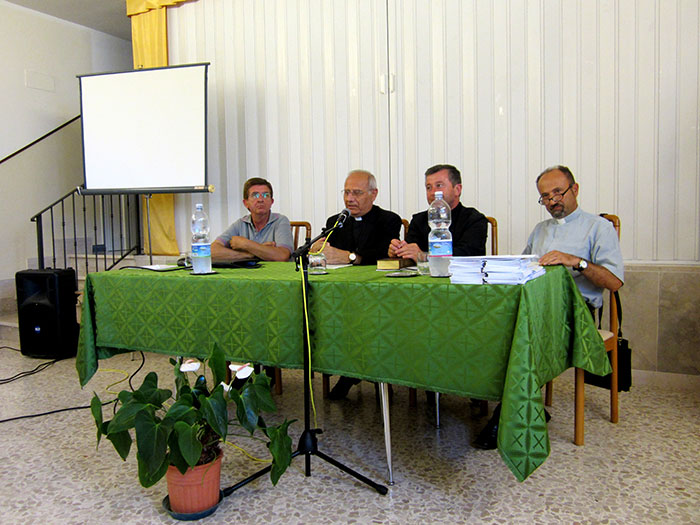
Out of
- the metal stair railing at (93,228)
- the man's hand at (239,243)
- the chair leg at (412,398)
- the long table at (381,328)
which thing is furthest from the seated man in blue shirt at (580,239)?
the metal stair railing at (93,228)

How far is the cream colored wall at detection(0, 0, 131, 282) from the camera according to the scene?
15.2 ft

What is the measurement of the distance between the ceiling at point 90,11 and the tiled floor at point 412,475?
3710mm

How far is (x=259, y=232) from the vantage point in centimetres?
314

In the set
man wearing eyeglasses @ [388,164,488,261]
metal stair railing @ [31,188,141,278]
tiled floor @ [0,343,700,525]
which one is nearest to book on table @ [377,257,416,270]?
A: man wearing eyeglasses @ [388,164,488,261]

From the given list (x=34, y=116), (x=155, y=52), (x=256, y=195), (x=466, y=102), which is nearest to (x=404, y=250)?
(x=256, y=195)

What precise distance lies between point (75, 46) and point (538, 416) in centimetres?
557

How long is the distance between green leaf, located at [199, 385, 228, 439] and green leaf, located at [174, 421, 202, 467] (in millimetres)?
55

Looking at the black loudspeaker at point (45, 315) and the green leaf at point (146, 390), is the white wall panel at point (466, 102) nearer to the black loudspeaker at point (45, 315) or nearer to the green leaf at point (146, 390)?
the black loudspeaker at point (45, 315)

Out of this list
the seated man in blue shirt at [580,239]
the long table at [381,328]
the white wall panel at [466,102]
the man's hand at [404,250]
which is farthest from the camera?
the white wall panel at [466,102]

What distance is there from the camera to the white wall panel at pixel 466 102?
9.19 feet

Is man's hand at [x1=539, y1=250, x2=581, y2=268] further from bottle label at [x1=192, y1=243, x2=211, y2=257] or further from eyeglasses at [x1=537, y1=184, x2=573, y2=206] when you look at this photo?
bottle label at [x1=192, y1=243, x2=211, y2=257]

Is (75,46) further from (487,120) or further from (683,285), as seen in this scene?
(683,285)

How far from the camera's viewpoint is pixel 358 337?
1.61m

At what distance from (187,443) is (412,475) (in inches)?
31.8
